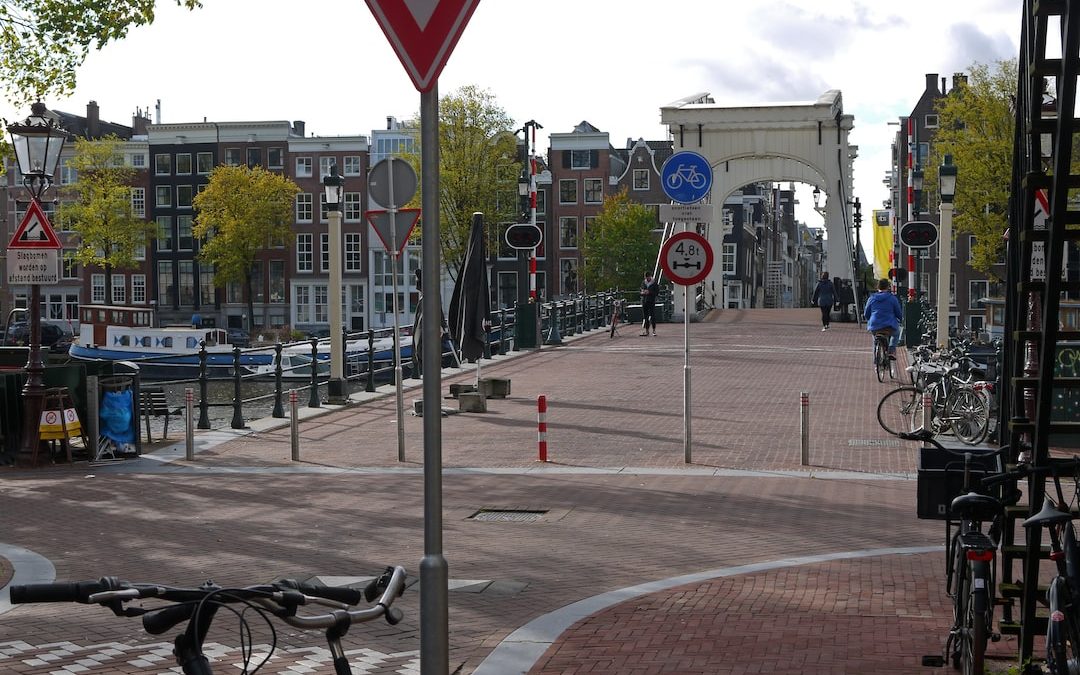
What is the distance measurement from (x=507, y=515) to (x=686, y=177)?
15.4 ft

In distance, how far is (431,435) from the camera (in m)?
4.03

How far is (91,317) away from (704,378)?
1371 inches

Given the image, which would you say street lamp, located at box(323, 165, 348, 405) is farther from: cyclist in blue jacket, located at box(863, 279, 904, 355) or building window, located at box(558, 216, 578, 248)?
building window, located at box(558, 216, 578, 248)

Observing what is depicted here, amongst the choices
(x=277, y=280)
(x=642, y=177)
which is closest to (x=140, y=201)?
(x=277, y=280)

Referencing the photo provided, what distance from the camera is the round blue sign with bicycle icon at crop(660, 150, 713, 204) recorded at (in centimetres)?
1356

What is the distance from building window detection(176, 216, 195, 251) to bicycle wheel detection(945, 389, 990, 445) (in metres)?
64.0

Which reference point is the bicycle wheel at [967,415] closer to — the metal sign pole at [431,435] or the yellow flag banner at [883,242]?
the metal sign pole at [431,435]

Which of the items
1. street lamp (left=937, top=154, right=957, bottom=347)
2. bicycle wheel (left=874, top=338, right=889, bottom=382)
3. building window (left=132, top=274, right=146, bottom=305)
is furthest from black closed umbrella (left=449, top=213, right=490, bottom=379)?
building window (left=132, top=274, right=146, bottom=305)

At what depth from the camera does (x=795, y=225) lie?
153 m

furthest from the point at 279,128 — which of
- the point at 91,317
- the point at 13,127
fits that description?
the point at 13,127

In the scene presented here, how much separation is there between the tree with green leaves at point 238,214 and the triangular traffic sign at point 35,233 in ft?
172

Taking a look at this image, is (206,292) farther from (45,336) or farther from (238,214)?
(45,336)

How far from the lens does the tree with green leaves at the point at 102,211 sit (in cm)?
6450

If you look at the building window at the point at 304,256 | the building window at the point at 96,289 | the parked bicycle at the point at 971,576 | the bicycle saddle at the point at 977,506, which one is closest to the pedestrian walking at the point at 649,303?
the parked bicycle at the point at 971,576
